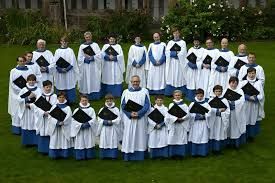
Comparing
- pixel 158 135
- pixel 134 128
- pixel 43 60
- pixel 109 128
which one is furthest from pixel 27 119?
pixel 158 135

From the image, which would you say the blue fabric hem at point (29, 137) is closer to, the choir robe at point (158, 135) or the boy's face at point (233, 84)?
the choir robe at point (158, 135)

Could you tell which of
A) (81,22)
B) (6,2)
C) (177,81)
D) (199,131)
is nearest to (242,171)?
(199,131)

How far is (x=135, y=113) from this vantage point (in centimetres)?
1403

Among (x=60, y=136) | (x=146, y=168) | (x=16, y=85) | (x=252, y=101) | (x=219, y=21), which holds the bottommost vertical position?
(x=146, y=168)

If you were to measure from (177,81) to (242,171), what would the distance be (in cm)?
642

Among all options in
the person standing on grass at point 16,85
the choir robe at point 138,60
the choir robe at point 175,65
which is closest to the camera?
the person standing on grass at point 16,85

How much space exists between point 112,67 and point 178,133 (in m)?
5.73

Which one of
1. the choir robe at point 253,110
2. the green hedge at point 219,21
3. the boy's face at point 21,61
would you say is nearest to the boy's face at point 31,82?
the boy's face at point 21,61

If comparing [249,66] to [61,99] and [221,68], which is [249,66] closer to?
[221,68]

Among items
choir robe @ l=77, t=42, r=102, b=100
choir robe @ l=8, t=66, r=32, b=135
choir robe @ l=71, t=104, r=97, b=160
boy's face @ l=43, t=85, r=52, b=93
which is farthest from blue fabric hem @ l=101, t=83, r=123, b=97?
choir robe @ l=71, t=104, r=97, b=160

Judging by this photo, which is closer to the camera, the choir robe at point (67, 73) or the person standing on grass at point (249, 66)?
the person standing on grass at point (249, 66)

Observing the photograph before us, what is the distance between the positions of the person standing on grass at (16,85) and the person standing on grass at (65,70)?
1946 millimetres

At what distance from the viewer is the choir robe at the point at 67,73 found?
60.1 feet

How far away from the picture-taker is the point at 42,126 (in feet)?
47.3
